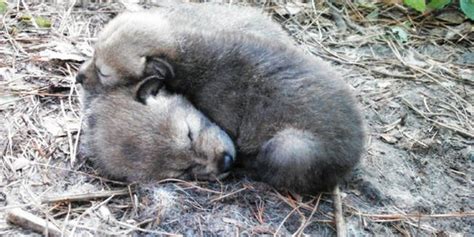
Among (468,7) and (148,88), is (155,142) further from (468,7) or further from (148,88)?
(468,7)

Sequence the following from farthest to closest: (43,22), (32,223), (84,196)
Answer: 1. (43,22)
2. (84,196)
3. (32,223)

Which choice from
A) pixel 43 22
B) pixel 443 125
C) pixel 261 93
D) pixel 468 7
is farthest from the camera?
pixel 468 7

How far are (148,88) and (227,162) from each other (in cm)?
62

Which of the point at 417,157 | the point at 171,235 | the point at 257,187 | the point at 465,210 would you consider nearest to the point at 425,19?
the point at 417,157

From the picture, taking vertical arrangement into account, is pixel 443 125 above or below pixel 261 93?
below

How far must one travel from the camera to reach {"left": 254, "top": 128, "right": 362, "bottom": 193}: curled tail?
355cm

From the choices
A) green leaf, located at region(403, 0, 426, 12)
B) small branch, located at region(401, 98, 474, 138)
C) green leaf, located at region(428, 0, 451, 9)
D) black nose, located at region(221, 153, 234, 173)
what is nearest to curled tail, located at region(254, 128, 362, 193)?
black nose, located at region(221, 153, 234, 173)

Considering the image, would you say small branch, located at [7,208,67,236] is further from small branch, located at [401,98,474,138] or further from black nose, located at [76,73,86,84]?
small branch, located at [401,98,474,138]

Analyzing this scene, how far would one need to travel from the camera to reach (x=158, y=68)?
390cm

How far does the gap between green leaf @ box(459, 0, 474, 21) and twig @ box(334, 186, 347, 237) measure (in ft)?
7.60

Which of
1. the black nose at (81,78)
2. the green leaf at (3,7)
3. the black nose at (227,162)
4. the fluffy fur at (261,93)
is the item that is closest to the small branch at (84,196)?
the black nose at (227,162)

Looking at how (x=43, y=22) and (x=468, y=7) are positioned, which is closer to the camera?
(x=43, y=22)

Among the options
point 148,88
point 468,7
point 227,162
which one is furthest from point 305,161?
point 468,7

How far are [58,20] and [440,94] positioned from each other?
277cm
